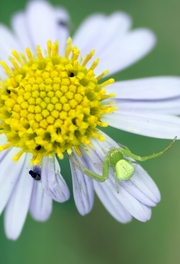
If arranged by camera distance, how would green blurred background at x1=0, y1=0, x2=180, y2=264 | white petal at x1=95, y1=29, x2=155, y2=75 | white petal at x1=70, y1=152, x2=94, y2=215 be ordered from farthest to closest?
1. green blurred background at x1=0, y1=0, x2=180, y2=264
2. white petal at x1=95, y1=29, x2=155, y2=75
3. white petal at x1=70, y1=152, x2=94, y2=215

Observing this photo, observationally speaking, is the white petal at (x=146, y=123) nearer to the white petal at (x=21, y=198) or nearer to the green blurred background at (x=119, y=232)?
the white petal at (x=21, y=198)

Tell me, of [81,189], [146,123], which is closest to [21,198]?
[81,189]

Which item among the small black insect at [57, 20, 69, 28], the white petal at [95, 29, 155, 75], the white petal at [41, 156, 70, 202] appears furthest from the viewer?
the small black insect at [57, 20, 69, 28]

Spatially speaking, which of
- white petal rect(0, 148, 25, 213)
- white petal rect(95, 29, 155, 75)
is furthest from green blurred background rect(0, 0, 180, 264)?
white petal rect(0, 148, 25, 213)

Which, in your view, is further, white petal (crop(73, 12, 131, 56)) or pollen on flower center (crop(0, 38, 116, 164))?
white petal (crop(73, 12, 131, 56))

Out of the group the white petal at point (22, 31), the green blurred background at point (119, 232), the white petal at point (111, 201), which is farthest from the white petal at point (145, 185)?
the white petal at point (22, 31)

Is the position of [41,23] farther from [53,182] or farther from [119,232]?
[119,232]

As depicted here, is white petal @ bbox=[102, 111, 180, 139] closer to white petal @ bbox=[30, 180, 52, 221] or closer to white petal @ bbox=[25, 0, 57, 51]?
white petal @ bbox=[30, 180, 52, 221]

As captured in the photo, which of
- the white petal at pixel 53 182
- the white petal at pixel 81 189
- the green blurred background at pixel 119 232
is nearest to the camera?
the white petal at pixel 53 182
